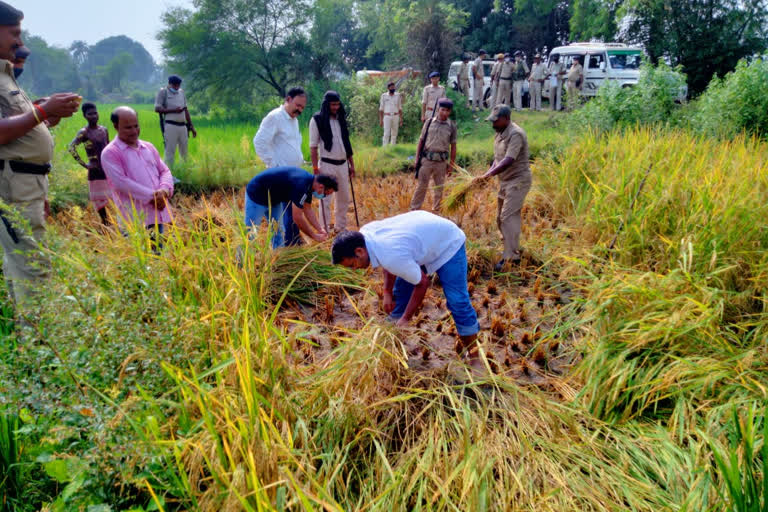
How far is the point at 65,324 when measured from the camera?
2.33 m

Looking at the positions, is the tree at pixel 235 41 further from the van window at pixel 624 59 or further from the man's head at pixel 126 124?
the man's head at pixel 126 124

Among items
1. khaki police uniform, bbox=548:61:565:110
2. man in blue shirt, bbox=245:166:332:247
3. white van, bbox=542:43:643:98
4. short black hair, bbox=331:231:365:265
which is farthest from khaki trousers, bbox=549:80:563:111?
short black hair, bbox=331:231:365:265

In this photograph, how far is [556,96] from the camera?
15.8m

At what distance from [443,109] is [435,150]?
50 cm

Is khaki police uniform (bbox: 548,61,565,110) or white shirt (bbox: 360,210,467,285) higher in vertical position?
khaki police uniform (bbox: 548,61,565,110)

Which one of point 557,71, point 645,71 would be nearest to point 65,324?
point 645,71

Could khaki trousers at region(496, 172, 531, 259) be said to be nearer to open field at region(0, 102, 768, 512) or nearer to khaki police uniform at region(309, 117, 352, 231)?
open field at region(0, 102, 768, 512)

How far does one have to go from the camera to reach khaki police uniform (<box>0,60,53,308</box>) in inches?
118

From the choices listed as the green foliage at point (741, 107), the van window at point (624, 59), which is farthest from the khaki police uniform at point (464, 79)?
the green foliage at point (741, 107)

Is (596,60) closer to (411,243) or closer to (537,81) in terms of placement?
(537,81)

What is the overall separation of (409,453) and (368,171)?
723 cm

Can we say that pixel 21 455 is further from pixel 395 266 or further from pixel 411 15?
pixel 411 15

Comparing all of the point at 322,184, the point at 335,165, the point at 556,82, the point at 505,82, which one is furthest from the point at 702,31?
the point at 322,184

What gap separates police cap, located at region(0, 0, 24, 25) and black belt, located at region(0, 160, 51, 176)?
0.80 metres
